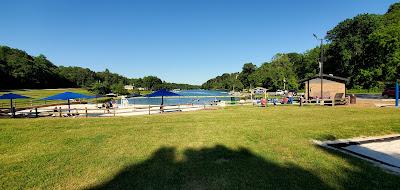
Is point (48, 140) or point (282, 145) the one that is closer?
point (282, 145)

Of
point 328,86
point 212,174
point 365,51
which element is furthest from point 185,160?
point 365,51

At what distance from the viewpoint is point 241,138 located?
11555 mm

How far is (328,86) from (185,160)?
3184cm

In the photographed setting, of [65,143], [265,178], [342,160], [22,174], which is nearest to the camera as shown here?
[265,178]

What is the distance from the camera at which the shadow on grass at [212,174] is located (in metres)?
6.45

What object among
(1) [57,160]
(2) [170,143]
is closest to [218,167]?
(2) [170,143]

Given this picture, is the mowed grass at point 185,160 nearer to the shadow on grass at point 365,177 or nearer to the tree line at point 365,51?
the shadow on grass at point 365,177

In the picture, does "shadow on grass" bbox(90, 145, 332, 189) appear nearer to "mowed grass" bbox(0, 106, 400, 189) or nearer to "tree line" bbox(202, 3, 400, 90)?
"mowed grass" bbox(0, 106, 400, 189)

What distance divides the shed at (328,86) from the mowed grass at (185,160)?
2236 centimetres

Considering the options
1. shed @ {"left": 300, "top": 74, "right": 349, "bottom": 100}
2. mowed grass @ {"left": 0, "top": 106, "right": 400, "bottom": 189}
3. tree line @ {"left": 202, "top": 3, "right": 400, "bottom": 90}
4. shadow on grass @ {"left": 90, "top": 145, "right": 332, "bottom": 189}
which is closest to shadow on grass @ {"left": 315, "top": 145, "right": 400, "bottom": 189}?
mowed grass @ {"left": 0, "top": 106, "right": 400, "bottom": 189}

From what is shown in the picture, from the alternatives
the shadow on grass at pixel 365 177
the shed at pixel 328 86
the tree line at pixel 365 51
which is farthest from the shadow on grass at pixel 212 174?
the tree line at pixel 365 51

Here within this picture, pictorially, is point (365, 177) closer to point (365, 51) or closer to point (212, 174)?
point (212, 174)

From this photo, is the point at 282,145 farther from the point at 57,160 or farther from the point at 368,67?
the point at 368,67

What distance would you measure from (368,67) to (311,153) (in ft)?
191
